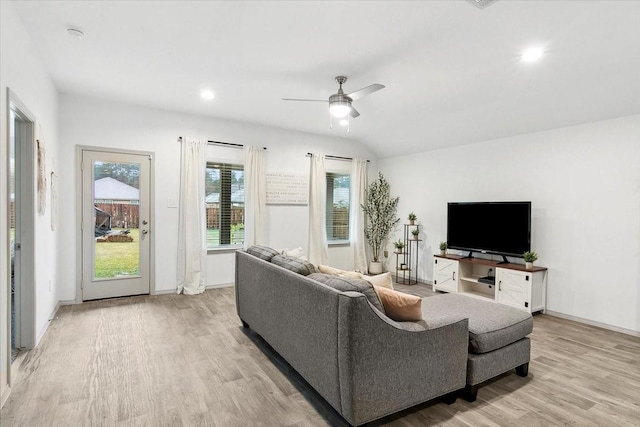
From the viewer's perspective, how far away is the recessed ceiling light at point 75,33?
2830 millimetres

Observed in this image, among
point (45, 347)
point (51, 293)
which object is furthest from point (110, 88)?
point (45, 347)

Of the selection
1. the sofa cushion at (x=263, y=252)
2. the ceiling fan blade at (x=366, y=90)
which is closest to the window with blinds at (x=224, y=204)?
the sofa cushion at (x=263, y=252)

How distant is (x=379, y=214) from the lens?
22.6ft

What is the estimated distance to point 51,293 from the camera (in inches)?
156

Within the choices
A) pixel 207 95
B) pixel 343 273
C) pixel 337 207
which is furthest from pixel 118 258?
pixel 337 207

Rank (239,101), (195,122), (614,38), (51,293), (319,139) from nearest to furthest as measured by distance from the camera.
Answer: (614,38)
(51,293)
(239,101)
(195,122)
(319,139)

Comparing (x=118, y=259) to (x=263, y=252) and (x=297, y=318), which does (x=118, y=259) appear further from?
(x=297, y=318)

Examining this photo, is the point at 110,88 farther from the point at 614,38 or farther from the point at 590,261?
the point at 590,261

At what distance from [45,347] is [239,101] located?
11.4 feet

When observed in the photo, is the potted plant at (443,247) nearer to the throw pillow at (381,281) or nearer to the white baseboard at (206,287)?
the throw pillow at (381,281)

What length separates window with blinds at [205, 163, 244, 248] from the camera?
5512 millimetres

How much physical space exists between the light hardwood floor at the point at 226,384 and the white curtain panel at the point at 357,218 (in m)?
3.53

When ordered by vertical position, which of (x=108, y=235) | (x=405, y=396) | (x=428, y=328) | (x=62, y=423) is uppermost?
(x=108, y=235)

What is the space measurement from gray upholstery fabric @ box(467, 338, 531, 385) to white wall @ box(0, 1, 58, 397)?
3.21 metres
